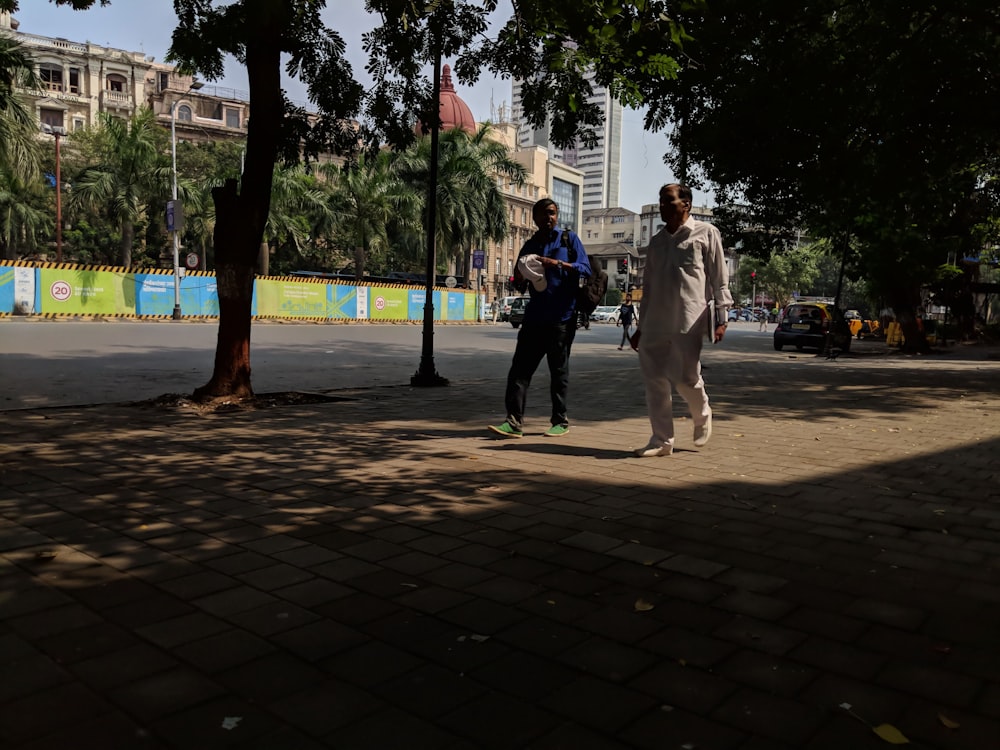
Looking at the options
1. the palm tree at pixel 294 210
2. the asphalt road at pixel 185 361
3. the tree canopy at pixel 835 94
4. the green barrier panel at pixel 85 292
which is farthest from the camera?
the palm tree at pixel 294 210

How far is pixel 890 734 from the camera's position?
2.06 m

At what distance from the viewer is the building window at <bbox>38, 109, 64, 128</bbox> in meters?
71.3

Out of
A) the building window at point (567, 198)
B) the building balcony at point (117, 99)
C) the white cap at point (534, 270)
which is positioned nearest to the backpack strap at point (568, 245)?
the white cap at point (534, 270)

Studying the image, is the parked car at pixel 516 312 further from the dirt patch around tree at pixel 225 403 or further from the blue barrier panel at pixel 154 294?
the dirt patch around tree at pixel 225 403

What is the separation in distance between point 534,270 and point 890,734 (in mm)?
4551

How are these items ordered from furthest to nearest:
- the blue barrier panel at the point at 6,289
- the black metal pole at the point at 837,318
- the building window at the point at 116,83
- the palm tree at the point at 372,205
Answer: the building window at the point at 116,83 < the palm tree at the point at 372,205 < the blue barrier panel at the point at 6,289 < the black metal pole at the point at 837,318

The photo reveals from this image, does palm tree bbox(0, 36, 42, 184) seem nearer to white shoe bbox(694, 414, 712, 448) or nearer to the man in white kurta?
the man in white kurta

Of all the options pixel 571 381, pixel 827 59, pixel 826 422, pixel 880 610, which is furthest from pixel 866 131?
pixel 880 610

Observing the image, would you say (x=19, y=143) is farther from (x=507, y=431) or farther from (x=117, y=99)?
(x=117, y=99)

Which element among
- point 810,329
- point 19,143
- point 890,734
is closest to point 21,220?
point 19,143

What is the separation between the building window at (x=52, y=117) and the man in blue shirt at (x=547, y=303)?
78.1m

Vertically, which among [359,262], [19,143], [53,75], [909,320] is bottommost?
[909,320]

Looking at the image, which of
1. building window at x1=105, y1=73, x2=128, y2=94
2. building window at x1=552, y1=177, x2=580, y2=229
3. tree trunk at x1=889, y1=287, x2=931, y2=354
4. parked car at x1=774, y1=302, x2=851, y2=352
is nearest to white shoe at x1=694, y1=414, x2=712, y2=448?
parked car at x1=774, y1=302, x2=851, y2=352

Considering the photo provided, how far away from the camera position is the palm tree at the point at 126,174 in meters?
37.6
